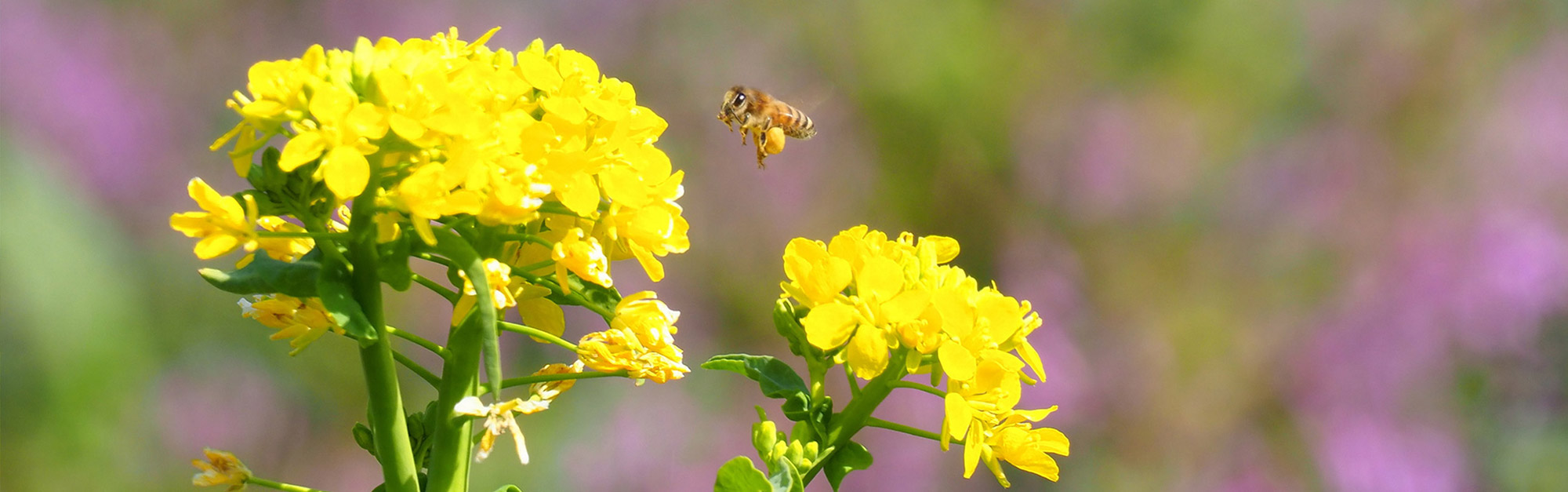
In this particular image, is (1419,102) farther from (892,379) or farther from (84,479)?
(84,479)

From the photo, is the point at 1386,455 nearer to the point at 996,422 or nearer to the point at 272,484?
the point at 996,422

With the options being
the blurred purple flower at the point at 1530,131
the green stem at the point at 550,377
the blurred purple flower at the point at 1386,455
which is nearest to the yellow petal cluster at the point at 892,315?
the green stem at the point at 550,377

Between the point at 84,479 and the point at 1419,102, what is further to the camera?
the point at 1419,102

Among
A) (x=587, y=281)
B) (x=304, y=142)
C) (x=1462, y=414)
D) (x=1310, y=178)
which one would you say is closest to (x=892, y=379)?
(x=587, y=281)

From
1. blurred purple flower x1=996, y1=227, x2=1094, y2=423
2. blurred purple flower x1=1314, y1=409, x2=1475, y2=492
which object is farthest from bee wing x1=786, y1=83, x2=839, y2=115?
blurred purple flower x1=1314, y1=409, x2=1475, y2=492

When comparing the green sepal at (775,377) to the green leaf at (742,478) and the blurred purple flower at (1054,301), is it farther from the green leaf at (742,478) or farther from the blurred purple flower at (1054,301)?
the blurred purple flower at (1054,301)

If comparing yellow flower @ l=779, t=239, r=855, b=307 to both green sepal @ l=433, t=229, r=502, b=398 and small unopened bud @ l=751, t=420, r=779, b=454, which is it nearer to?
small unopened bud @ l=751, t=420, r=779, b=454
